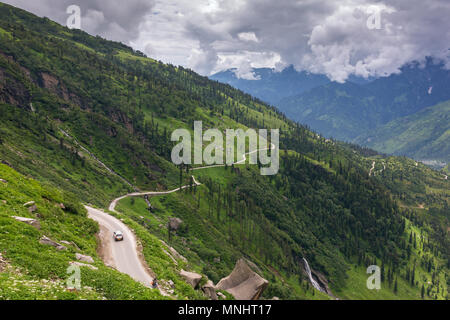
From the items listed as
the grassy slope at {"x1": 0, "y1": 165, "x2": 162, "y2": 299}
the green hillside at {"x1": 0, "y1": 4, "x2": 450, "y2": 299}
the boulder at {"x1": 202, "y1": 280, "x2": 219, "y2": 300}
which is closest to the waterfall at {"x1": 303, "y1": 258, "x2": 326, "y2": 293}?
the green hillside at {"x1": 0, "y1": 4, "x2": 450, "y2": 299}

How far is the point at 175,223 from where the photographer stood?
102688mm

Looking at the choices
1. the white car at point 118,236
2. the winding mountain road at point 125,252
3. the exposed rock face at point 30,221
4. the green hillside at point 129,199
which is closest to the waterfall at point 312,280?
the green hillside at point 129,199

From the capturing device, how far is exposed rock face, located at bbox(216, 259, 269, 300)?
43725mm

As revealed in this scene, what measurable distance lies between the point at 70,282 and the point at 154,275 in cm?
1371

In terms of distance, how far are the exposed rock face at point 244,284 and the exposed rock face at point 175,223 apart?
184ft

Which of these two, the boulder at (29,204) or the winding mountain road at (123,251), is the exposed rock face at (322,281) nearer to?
the winding mountain road at (123,251)

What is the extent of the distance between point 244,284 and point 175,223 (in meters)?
61.6

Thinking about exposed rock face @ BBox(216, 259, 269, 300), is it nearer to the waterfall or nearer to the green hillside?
the green hillside

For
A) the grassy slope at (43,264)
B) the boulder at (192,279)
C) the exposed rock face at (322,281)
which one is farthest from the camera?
the exposed rock face at (322,281)

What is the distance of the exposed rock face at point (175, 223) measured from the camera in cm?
10028

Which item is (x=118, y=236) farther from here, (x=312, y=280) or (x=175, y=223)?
(x=312, y=280)

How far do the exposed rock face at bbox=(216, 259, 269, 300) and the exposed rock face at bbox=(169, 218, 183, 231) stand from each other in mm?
55997
